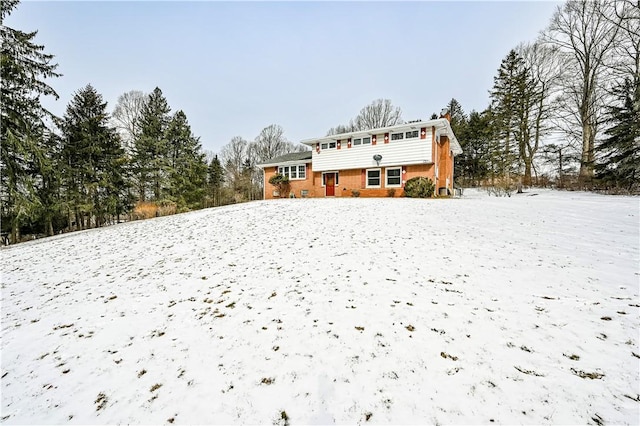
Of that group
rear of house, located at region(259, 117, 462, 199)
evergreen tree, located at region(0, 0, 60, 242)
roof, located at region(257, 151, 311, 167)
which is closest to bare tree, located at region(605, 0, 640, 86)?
rear of house, located at region(259, 117, 462, 199)

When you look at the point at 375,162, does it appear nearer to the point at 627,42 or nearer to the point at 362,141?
the point at 362,141

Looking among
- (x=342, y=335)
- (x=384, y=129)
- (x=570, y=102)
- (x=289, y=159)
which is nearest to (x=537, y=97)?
(x=570, y=102)

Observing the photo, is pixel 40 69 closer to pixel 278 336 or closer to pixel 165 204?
pixel 165 204

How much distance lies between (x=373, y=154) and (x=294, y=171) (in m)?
7.63

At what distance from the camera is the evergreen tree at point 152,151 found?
24156mm

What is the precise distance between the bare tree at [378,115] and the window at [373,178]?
22.2 m

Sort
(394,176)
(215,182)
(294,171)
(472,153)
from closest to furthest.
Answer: (394,176), (294,171), (472,153), (215,182)

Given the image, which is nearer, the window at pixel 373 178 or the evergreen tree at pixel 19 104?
the evergreen tree at pixel 19 104

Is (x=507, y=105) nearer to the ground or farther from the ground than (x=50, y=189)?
farther from the ground

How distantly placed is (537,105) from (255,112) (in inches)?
1567

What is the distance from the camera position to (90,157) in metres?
20.1

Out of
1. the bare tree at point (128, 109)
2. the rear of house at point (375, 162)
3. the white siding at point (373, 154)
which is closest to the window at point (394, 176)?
the rear of house at point (375, 162)

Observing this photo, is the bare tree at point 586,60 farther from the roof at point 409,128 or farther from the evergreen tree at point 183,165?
the evergreen tree at point 183,165

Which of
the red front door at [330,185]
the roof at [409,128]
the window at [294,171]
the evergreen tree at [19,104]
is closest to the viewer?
the evergreen tree at [19,104]
